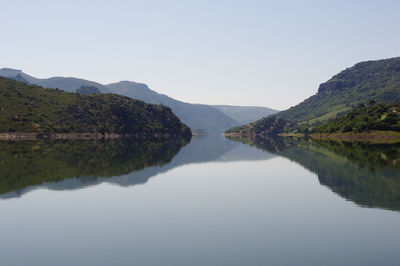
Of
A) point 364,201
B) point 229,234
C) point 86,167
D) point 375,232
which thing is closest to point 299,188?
point 364,201

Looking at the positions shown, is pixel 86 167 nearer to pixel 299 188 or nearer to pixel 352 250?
pixel 299 188

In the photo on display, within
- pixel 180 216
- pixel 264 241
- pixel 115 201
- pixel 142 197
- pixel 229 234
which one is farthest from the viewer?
pixel 142 197

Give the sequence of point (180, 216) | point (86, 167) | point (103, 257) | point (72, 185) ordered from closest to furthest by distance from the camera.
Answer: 1. point (103, 257)
2. point (180, 216)
3. point (72, 185)
4. point (86, 167)

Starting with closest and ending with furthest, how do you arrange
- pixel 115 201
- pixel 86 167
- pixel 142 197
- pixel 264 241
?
pixel 264 241 → pixel 115 201 → pixel 142 197 → pixel 86 167

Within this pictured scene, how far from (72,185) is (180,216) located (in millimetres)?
22000

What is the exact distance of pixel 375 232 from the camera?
23781 mm

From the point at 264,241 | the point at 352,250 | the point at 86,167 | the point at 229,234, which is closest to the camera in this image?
the point at 352,250

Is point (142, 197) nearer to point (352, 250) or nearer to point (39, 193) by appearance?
point (39, 193)

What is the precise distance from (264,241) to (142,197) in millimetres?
18910

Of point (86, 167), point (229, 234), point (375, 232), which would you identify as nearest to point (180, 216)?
point (229, 234)

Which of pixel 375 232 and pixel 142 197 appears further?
pixel 142 197

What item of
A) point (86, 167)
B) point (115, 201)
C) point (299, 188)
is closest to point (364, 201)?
point (299, 188)

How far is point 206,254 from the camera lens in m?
19.2

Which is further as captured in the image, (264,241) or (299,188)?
(299,188)
